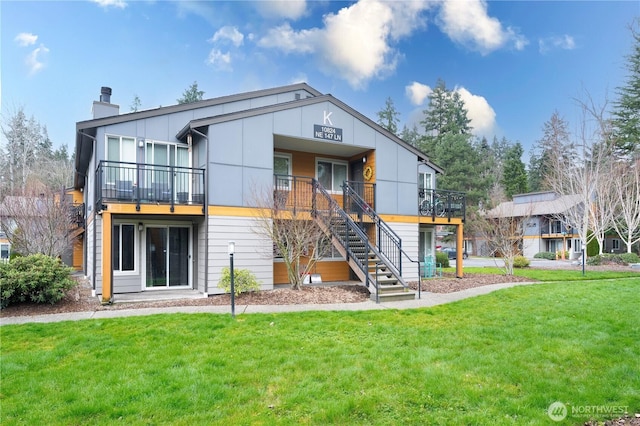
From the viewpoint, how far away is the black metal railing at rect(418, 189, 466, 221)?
1484 centimetres

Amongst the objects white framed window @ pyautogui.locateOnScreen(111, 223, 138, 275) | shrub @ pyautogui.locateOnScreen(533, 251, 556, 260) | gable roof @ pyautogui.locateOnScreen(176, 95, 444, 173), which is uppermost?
gable roof @ pyautogui.locateOnScreen(176, 95, 444, 173)

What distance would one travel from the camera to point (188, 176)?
11672 millimetres

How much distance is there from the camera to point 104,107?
13.6m

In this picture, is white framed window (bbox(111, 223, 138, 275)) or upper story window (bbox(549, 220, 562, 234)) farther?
upper story window (bbox(549, 220, 562, 234))

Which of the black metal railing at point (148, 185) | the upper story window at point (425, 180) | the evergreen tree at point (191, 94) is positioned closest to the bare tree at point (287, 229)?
the black metal railing at point (148, 185)

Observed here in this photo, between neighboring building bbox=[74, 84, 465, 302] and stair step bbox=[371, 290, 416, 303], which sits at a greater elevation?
neighboring building bbox=[74, 84, 465, 302]

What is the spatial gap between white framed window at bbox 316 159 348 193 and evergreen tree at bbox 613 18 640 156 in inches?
1254

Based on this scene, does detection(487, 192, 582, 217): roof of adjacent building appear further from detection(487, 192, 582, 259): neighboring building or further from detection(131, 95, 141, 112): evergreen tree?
detection(131, 95, 141, 112): evergreen tree

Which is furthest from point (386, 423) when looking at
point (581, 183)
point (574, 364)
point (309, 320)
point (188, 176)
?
point (581, 183)

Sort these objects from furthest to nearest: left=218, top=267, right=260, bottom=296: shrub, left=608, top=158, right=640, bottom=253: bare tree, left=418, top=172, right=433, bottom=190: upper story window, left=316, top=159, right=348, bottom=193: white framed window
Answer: left=608, top=158, right=640, bottom=253: bare tree
left=418, top=172, right=433, bottom=190: upper story window
left=316, top=159, right=348, bottom=193: white framed window
left=218, top=267, right=260, bottom=296: shrub

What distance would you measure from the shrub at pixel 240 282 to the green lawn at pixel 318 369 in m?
2.44

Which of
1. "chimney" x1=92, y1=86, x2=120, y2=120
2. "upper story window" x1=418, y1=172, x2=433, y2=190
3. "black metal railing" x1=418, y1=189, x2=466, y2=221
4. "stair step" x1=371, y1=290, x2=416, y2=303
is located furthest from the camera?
"upper story window" x1=418, y1=172, x2=433, y2=190

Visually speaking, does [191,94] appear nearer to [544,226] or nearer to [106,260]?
[106,260]

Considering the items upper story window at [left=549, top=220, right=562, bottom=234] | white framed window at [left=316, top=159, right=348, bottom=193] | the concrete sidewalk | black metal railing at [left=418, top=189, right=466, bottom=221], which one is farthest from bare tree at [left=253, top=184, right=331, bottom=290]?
upper story window at [left=549, top=220, right=562, bottom=234]
